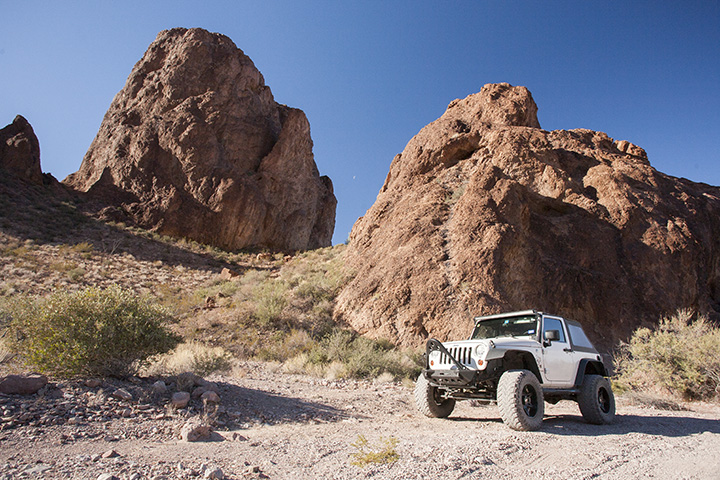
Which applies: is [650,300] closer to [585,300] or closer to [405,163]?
Result: [585,300]

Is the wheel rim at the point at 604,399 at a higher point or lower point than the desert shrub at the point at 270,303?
lower

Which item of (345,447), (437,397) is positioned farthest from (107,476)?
(437,397)

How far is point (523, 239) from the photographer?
13.9 meters

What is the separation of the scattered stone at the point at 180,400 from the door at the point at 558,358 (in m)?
5.63

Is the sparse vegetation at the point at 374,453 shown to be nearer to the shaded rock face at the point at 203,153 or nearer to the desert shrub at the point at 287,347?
the desert shrub at the point at 287,347

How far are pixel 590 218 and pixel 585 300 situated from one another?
4.05 m

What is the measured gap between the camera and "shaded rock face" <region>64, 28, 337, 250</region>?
98.5 ft

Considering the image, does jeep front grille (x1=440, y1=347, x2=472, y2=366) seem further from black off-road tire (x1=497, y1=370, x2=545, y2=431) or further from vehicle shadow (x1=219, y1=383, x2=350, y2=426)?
vehicle shadow (x1=219, y1=383, x2=350, y2=426)

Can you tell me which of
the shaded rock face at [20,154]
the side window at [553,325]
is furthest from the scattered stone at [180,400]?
the shaded rock face at [20,154]

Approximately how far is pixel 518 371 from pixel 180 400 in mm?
4906

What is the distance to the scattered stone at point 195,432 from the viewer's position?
4.56 m

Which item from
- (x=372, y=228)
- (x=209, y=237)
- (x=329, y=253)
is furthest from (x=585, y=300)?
(x=209, y=237)

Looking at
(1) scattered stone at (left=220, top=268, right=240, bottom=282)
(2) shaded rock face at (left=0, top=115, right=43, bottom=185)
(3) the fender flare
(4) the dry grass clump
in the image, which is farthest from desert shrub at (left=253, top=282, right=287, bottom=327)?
(2) shaded rock face at (left=0, top=115, right=43, bottom=185)

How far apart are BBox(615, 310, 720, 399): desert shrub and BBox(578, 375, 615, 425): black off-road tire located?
10.3 feet
